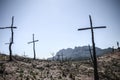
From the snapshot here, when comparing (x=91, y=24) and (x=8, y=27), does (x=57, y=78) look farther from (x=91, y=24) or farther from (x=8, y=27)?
(x=8, y=27)

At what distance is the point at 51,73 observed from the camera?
2794cm

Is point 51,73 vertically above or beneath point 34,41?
beneath

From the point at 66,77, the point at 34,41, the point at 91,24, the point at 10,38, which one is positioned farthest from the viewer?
the point at 34,41

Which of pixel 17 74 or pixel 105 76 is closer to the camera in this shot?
pixel 17 74

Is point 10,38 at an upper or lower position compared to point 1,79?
upper

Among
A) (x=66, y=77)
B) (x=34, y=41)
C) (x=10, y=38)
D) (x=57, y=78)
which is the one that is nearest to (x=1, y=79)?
(x=57, y=78)

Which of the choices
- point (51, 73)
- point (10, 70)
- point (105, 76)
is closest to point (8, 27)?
point (10, 70)

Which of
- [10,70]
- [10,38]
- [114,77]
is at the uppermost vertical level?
[10,38]

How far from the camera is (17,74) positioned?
24484mm

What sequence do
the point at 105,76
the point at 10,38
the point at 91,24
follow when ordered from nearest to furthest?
the point at 91,24, the point at 105,76, the point at 10,38

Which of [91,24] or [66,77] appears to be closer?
[91,24]

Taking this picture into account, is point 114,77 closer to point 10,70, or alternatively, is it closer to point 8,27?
point 10,70

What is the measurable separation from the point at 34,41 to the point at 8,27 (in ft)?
44.5

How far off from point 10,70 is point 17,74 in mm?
1733
